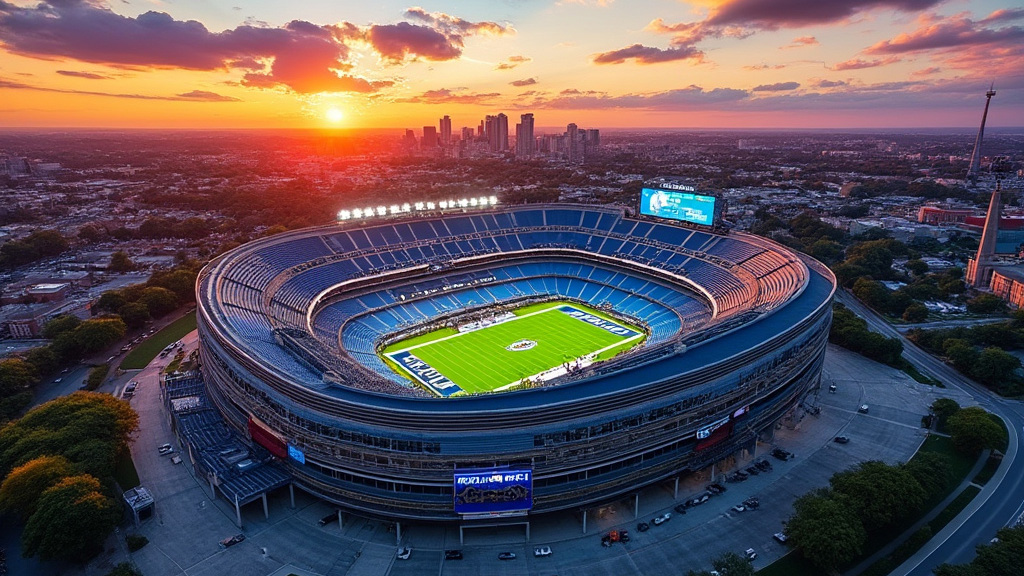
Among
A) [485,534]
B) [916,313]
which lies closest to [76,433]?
[485,534]

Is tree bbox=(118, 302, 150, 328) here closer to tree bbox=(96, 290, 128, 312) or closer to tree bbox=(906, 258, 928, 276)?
tree bbox=(96, 290, 128, 312)

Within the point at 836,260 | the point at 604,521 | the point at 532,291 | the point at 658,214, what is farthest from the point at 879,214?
the point at 604,521

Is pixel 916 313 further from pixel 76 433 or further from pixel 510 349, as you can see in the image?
pixel 76 433

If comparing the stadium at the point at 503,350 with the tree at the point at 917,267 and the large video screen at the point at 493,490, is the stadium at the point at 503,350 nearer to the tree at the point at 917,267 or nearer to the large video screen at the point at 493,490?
the large video screen at the point at 493,490

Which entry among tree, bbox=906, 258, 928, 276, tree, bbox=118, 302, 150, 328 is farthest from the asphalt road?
tree, bbox=118, 302, 150, 328

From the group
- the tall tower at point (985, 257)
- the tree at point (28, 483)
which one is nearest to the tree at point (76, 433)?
the tree at point (28, 483)
